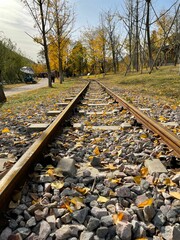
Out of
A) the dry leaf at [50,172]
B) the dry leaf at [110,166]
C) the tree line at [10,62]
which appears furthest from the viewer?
the tree line at [10,62]

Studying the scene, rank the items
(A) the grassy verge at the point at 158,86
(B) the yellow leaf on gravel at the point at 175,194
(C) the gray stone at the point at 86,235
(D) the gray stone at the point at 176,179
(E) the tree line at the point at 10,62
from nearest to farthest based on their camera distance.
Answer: (C) the gray stone at the point at 86,235 < (B) the yellow leaf on gravel at the point at 175,194 < (D) the gray stone at the point at 176,179 < (A) the grassy verge at the point at 158,86 < (E) the tree line at the point at 10,62

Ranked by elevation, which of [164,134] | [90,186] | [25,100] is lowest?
[25,100]

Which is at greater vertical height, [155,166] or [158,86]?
[155,166]

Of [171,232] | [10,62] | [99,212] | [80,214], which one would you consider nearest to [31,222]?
[80,214]

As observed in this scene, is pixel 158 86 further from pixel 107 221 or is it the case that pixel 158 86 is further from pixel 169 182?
pixel 107 221

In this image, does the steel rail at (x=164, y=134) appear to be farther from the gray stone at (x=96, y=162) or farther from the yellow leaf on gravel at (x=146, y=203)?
the yellow leaf on gravel at (x=146, y=203)

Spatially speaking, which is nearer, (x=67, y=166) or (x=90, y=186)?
(x=90, y=186)

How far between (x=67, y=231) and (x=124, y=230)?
12.2 inches

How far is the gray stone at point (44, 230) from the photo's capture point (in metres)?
1.34

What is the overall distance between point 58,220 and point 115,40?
44.0 m

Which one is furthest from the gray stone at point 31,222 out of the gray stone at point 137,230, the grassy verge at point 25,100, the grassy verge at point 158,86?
the grassy verge at point 158,86

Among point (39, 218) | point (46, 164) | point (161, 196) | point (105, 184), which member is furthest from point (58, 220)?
point (46, 164)

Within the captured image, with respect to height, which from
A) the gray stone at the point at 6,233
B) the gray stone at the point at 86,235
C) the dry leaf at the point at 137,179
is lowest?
the dry leaf at the point at 137,179

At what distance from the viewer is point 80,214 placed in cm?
151
